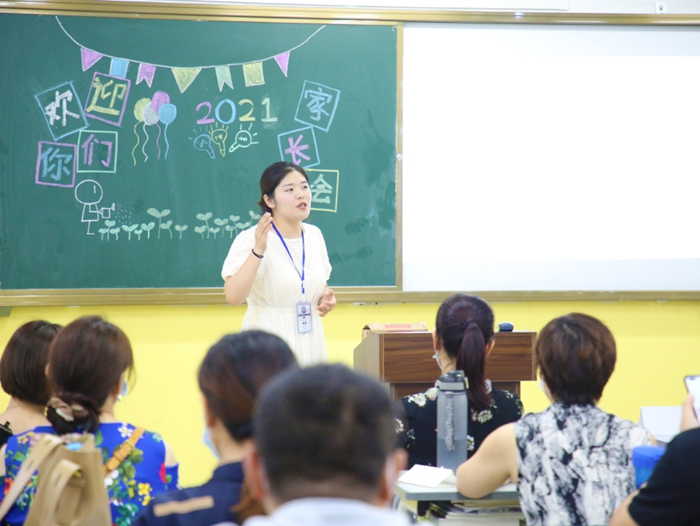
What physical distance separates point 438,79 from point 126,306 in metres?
2.01

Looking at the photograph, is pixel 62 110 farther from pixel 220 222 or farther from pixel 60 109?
pixel 220 222

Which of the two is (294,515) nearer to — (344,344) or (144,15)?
(344,344)

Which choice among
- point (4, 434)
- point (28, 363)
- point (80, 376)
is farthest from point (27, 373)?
point (80, 376)

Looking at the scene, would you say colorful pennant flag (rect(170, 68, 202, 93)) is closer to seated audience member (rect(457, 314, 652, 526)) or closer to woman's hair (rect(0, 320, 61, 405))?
woman's hair (rect(0, 320, 61, 405))

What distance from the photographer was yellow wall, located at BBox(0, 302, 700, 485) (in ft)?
12.4

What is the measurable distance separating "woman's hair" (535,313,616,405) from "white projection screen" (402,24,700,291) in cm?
216

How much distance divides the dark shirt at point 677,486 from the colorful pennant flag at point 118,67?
3187mm

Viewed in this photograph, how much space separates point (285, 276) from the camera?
10.5 ft

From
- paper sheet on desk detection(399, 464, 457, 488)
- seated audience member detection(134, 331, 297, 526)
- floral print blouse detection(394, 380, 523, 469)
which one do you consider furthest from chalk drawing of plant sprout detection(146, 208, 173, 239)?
seated audience member detection(134, 331, 297, 526)

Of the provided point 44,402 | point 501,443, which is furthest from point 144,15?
point 501,443

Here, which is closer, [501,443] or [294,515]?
[294,515]

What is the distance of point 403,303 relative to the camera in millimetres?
3916

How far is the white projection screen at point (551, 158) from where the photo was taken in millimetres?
3934

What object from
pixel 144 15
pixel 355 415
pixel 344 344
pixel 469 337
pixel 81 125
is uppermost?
pixel 144 15
